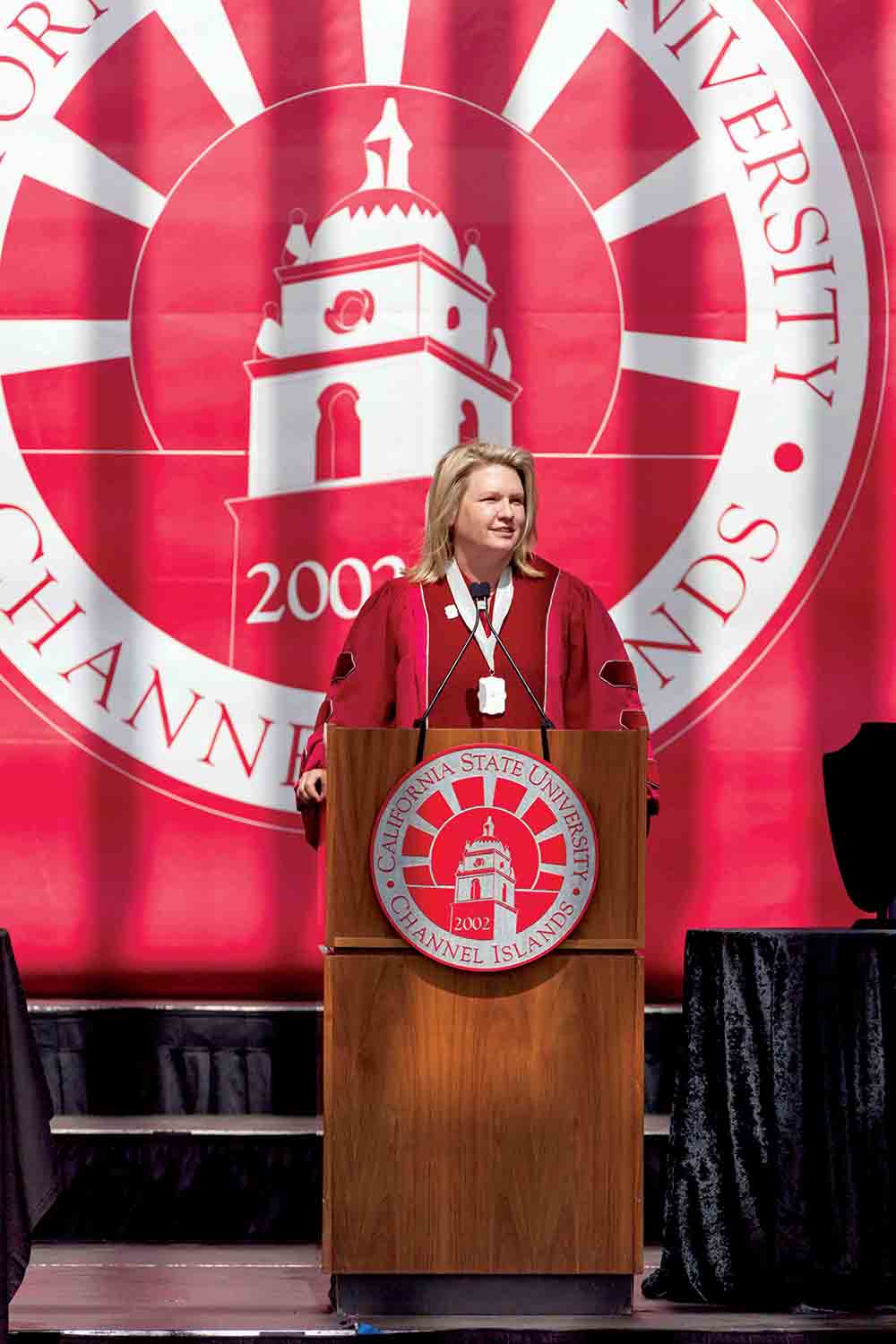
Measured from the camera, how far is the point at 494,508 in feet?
10.0

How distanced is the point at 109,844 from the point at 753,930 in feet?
6.19

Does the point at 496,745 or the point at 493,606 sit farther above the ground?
the point at 493,606

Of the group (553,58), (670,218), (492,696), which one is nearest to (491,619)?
(492,696)

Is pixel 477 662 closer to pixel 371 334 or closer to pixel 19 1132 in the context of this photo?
pixel 19 1132

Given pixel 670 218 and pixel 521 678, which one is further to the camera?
pixel 670 218

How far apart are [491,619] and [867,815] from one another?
0.71m

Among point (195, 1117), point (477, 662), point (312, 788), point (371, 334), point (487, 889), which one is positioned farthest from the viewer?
point (371, 334)

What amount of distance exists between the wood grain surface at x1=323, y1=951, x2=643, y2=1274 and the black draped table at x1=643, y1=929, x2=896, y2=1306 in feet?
0.86

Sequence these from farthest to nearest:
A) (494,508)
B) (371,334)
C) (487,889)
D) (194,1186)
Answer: (371,334), (194,1186), (494,508), (487,889)

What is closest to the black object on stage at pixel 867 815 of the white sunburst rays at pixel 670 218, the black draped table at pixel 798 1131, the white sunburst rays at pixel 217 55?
the black draped table at pixel 798 1131

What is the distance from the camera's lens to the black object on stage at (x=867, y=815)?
3152mm

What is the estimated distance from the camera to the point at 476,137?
4480 millimetres

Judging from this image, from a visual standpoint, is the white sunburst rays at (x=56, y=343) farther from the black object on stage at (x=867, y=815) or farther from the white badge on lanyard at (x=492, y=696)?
the black object on stage at (x=867, y=815)

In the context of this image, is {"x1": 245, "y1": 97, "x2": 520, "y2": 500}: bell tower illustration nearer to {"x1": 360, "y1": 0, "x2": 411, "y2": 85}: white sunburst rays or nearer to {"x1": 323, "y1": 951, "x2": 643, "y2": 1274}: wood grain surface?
{"x1": 360, "y1": 0, "x2": 411, "y2": 85}: white sunburst rays
